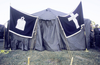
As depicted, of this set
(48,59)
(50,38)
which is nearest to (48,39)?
(50,38)

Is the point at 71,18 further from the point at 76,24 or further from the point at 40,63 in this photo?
the point at 40,63

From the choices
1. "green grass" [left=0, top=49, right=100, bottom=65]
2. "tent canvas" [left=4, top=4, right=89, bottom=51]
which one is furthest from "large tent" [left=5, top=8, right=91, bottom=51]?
"green grass" [left=0, top=49, right=100, bottom=65]

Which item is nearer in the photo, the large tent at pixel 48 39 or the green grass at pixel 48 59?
the green grass at pixel 48 59

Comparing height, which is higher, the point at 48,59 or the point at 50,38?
the point at 50,38

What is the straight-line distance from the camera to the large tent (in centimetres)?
359

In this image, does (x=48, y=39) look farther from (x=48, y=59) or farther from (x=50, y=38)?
(x=48, y=59)

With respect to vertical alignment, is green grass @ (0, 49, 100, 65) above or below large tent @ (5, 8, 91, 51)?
below

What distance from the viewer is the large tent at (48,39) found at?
141 inches

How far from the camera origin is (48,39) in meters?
3.62

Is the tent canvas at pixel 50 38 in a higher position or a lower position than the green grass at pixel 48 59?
higher

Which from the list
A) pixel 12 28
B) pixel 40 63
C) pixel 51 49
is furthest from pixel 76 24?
pixel 12 28

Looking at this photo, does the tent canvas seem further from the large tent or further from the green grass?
the green grass

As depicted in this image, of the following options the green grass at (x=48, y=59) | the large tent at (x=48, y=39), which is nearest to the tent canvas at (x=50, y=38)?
the large tent at (x=48, y=39)

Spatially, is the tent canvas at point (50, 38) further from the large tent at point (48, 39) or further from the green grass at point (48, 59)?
the green grass at point (48, 59)
